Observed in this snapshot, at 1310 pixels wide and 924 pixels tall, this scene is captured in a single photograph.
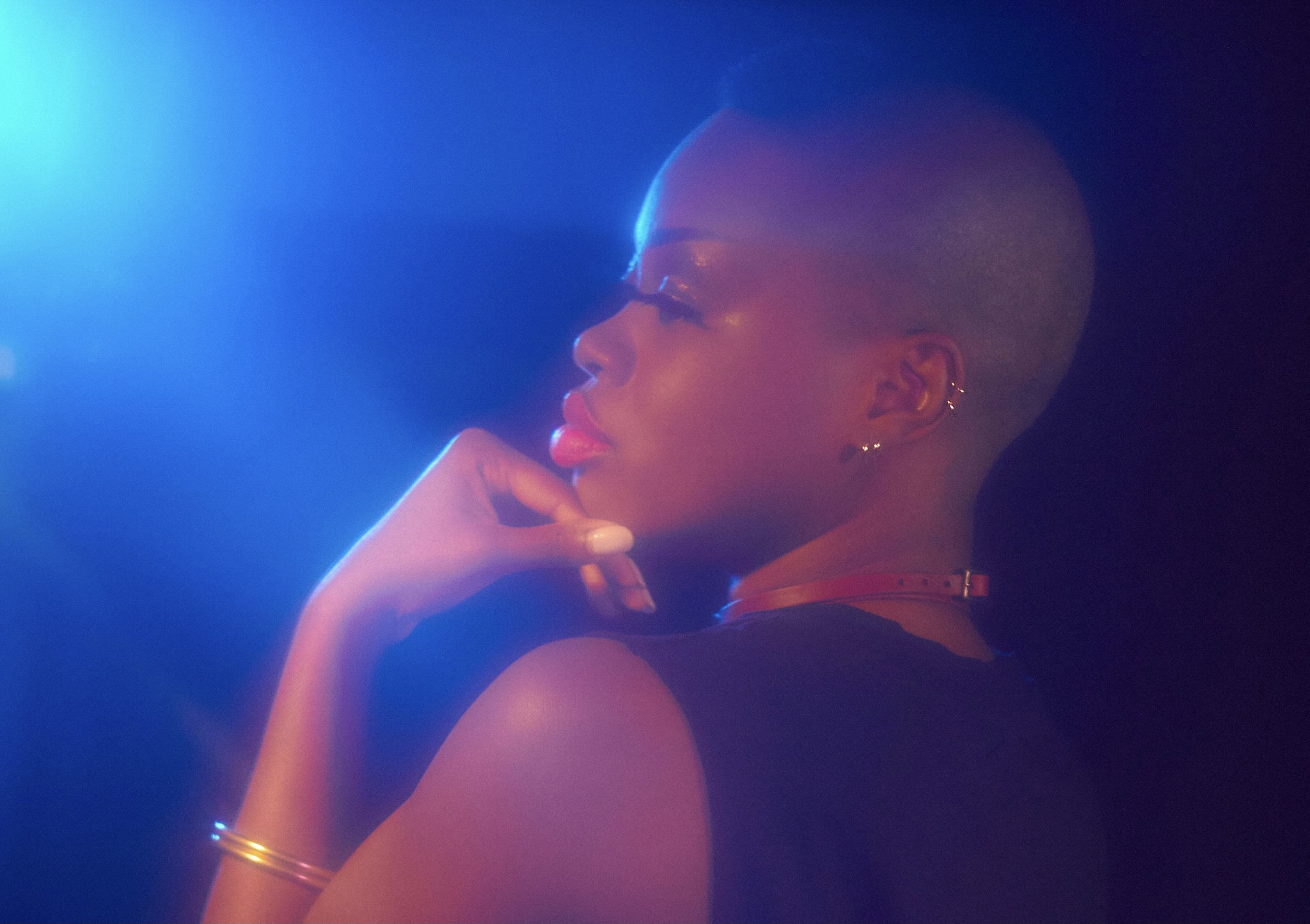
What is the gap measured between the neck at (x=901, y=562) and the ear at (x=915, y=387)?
12 cm

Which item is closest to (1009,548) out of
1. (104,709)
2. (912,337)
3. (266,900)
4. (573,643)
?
(912,337)

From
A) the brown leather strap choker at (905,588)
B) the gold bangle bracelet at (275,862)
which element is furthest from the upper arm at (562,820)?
the brown leather strap choker at (905,588)

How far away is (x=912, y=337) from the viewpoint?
1108 millimetres

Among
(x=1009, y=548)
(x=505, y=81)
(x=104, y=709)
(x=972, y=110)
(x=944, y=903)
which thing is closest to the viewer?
(x=944, y=903)

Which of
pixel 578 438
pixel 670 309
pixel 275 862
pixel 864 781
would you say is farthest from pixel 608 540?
pixel 275 862

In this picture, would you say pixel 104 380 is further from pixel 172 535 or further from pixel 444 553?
pixel 444 553

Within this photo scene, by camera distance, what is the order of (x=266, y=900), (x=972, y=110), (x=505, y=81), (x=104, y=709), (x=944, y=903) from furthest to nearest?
1. (x=505, y=81)
2. (x=104, y=709)
3. (x=972, y=110)
4. (x=266, y=900)
5. (x=944, y=903)

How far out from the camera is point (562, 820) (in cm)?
86

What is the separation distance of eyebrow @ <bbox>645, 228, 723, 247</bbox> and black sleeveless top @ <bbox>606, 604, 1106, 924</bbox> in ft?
1.55

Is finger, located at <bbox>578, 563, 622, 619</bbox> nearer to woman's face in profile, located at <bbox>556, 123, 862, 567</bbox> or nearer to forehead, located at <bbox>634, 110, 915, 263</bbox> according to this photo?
woman's face in profile, located at <bbox>556, 123, 862, 567</bbox>

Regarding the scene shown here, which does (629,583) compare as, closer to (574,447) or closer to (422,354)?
(574,447)

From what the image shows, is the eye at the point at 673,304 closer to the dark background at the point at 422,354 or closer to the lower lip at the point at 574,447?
the lower lip at the point at 574,447

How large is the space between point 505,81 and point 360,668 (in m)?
1.16

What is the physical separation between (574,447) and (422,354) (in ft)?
2.23
